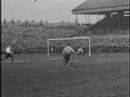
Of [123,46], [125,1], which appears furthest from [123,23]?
[123,46]

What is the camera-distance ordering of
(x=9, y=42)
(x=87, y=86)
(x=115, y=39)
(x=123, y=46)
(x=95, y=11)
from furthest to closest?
(x=95, y=11) < (x=9, y=42) < (x=115, y=39) < (x=123, y=46) < (x=87, y=86)

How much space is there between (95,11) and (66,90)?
48061 millimetres

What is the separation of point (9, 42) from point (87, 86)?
3794 cm

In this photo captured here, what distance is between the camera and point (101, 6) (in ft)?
193

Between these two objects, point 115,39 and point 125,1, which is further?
point 125,1

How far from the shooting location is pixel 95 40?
47.9m

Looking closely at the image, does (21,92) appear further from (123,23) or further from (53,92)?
(123,23)

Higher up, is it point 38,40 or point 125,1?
point 125,1

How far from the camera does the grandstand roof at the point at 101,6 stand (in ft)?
181

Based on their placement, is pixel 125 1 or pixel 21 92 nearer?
pixel 21 92

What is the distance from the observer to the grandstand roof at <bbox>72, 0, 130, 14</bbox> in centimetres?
5526

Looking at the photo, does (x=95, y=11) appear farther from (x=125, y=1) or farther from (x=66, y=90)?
(x=66, y=90)

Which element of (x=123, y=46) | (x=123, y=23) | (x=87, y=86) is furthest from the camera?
(x=123, y=23)

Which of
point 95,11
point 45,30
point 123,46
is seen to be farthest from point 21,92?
point 95,11
